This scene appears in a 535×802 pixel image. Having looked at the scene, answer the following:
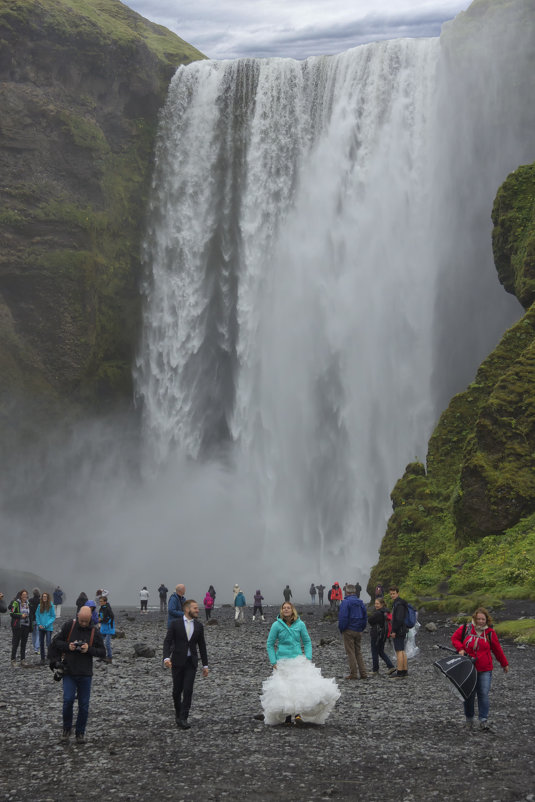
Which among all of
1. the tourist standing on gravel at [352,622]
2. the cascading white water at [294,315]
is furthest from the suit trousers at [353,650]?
the cascading white water at [294,315]

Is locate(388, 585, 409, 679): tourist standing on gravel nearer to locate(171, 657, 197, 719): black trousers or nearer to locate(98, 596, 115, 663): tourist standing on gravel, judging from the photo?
locate(171, 657, 197, 719): black trousers

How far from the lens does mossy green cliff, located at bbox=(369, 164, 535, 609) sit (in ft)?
95.3

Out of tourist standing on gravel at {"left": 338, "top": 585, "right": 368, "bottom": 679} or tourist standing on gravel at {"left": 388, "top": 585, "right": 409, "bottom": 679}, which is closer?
tourist standing on gravel at {"left": 338, "top": 585, "right": 368, "bottom": 679}

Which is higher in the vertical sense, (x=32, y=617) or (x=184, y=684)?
(x=32, y=617)

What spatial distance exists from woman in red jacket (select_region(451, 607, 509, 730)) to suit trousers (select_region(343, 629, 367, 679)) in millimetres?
4605

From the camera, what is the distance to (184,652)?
1201 centimetres

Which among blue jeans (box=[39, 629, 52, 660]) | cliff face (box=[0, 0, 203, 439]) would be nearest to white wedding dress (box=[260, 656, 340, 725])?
blue jeans (box=[39, 629, 52, 660])

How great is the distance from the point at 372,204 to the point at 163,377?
58.0 feet

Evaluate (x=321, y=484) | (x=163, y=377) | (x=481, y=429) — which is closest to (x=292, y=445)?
(x=321, y=484)

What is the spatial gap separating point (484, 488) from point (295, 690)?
20.7m

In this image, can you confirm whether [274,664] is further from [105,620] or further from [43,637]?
[43,637]

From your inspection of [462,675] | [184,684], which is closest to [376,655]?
[462,675]

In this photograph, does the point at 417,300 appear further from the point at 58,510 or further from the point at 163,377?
the point at 58,510

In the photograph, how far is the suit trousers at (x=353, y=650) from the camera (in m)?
16.4
